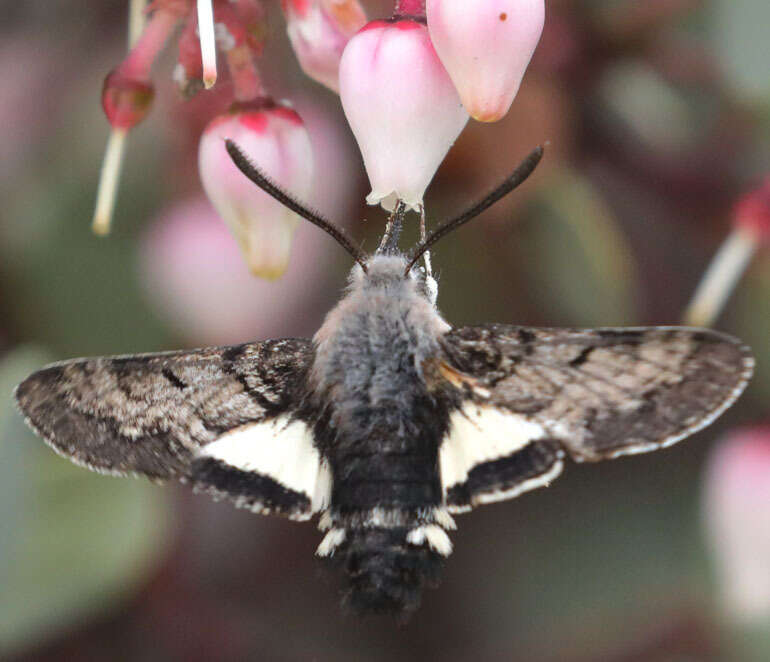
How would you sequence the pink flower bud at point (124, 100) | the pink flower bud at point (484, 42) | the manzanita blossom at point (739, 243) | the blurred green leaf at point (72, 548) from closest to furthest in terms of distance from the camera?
the pink flower bud at point (484, 42), the pink flower bud at point (124, 100), the manzanita blossom at point (739, 243), the blurred green leaf at point (72, 548)

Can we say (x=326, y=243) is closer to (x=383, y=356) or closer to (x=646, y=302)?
(x=646, y=302)

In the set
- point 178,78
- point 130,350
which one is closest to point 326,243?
point 130,350

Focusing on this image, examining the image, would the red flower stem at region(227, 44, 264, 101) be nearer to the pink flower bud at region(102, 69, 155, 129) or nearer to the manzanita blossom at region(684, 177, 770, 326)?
the pink flower bud at region(102, 69, 155, 129)

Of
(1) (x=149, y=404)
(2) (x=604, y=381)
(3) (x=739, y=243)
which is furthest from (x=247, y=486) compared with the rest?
(3) (x=739, y=243)

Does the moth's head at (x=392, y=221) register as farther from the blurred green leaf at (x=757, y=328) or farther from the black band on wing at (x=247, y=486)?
the blurred green leaf at (x=757, y=328)

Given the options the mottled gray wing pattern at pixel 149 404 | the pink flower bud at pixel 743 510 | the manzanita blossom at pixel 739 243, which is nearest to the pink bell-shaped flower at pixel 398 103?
the mottled gray wing pattern at pixel 149 404

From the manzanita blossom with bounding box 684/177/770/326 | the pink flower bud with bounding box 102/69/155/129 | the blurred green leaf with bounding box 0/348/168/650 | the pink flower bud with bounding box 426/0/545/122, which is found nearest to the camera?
the pink flower bud with bounding box 426/0/545/122

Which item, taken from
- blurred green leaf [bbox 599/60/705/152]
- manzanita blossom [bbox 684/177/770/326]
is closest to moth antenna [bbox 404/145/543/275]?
manzanita blossom [bbox 684/177/770/326]
